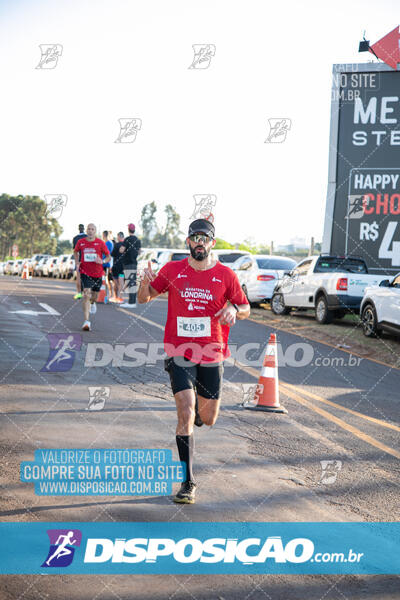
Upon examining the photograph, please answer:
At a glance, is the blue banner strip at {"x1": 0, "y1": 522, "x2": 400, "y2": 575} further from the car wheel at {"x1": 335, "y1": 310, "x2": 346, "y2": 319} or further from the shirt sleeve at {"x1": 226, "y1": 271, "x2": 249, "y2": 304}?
the car wheel at {"x1": 335, "y1": 310, "x2": 346, "y2": 319}

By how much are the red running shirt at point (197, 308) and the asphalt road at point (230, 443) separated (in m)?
0.98

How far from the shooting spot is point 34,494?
Result: 16.6ft

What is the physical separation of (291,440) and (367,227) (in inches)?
651

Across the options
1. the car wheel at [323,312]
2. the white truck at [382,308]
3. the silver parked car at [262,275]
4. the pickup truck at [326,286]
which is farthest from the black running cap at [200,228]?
the silver parked car at [262,275]

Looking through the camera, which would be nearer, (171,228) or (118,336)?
(118,336)

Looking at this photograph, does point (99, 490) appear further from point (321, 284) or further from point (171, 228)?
point (171, 228)

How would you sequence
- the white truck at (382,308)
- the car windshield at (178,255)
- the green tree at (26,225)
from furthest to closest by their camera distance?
the green tree at (26,225) → the car windshield at (178,255) → the white truck at (382,308)

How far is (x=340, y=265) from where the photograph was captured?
19.4m

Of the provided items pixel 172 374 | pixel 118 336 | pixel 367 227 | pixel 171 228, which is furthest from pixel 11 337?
pixel 171 228

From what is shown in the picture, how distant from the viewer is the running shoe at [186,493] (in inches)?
199

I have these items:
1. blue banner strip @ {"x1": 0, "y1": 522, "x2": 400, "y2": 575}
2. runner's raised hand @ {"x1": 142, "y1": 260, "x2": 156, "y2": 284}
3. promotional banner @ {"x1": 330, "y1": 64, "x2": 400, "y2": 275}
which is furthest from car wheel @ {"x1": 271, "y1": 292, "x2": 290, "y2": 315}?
blue banner strip @ {"x1": 0, "y1": 522, "x2": 400, "y2": 575}

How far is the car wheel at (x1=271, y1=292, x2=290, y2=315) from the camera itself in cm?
2138

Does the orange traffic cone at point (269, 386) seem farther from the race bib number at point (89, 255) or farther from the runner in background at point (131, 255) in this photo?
the runner in background at point (131, 255)

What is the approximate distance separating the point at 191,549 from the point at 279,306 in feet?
57.2
